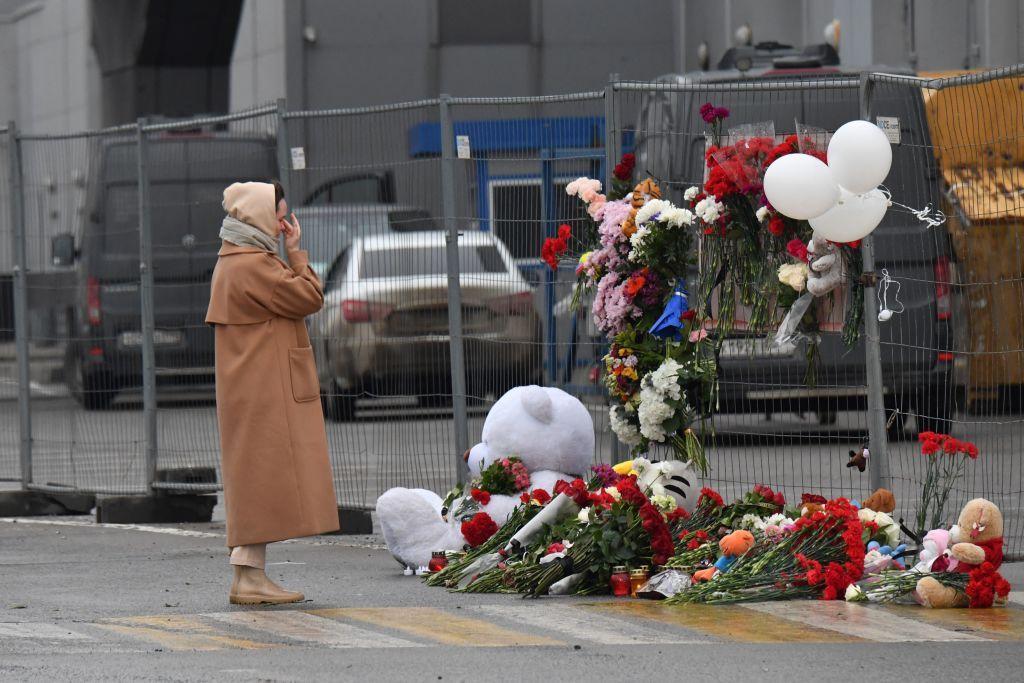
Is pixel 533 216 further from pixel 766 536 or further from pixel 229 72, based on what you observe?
pixel 229 72

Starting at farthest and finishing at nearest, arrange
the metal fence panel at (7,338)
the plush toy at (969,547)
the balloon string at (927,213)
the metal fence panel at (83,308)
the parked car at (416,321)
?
the metal fence panel at (7,338) → the metal fence panel at (83,308) → the parked car at (416,321) → the balloon string at (927,213) → the plush toy at (969,547)

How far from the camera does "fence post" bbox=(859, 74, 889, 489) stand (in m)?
9.41

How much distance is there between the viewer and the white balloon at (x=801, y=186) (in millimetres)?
8688

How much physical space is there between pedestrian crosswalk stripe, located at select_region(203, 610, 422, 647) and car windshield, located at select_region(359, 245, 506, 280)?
2987 millimetres

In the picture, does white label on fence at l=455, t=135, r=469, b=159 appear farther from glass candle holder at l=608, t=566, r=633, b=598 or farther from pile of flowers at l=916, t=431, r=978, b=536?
pile of flowers at l=916, t=431, r=978, b=536

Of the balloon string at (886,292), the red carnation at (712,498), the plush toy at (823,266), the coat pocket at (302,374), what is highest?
the plush toy at (823,266)

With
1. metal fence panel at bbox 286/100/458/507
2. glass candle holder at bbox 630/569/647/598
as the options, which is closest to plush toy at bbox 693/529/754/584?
glass candle holder at bbox 630/569/647/598

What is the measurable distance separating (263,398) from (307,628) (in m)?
1.22

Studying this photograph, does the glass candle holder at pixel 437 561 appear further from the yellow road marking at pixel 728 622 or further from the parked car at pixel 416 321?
the parked car at pixel 416 321

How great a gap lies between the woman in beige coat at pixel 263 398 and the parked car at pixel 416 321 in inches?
81.8

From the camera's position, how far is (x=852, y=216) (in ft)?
29.1

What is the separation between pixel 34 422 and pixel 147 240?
202 centimetres

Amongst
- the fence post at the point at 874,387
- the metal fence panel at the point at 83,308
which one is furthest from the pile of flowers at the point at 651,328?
the metal fence panel at the point at 83,308

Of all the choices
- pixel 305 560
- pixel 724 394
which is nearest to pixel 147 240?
pixel 305 560
